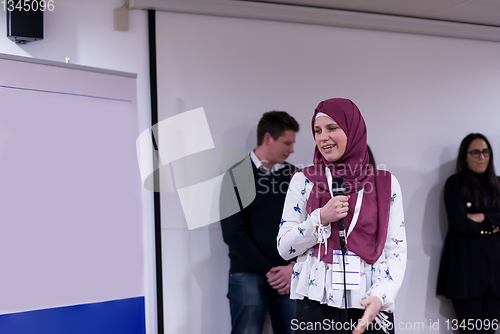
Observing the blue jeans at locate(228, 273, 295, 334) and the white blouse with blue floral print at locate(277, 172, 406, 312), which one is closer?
the white blouse with blue floral print at locate(277, 172, 406, 312)

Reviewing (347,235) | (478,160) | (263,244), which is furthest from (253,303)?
(478,160)

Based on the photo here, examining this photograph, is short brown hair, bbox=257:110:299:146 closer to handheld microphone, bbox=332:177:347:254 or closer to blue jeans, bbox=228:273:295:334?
blue jeans, bbox=228:273:295:334

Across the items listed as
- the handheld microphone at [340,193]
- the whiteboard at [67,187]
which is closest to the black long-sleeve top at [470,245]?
the handheld microphone at [340,193]

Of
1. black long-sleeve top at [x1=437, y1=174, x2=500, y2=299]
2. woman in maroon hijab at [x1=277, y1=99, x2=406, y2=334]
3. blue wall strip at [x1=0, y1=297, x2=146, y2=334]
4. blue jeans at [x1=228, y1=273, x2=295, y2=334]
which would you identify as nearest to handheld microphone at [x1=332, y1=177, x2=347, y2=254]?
woman in maroon hijab at [x1=277, y1=99, x2=406, y2=334]

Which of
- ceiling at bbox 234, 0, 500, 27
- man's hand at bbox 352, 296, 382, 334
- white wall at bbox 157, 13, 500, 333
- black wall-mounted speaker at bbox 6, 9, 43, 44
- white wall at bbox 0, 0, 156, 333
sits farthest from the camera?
ceiling at bbox 234, 0, 500, 27

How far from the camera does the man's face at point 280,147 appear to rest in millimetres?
2822

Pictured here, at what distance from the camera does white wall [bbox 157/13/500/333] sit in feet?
9.60

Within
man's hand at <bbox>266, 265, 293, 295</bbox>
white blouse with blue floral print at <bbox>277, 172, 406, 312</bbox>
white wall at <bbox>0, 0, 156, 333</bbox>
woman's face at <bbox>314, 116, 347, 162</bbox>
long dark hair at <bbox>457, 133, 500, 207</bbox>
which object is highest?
white wall at <bbox>0, 0, 156, 333</bbox>

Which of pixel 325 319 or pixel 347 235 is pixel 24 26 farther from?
pixel 325 319

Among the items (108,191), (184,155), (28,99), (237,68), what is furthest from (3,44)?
(237,68)

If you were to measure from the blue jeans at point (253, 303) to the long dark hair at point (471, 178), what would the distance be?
5.13 ft

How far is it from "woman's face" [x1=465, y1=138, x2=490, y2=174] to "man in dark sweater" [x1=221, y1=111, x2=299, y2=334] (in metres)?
1.46

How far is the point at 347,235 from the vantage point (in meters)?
1.72

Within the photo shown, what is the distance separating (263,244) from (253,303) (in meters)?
0.35
